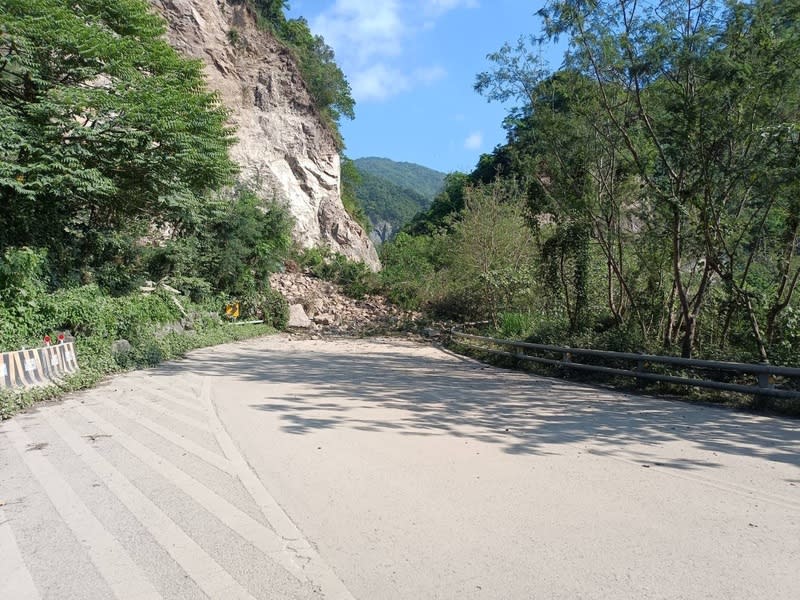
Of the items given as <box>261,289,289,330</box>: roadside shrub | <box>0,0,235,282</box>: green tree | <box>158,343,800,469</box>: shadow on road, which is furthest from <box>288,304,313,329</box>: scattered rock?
<box>158,343,800,469</box>: shadow on road

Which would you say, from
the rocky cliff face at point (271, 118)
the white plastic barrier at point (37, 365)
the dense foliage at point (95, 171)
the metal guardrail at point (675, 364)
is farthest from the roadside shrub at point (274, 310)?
the white plastic barrier at point (37, 365)

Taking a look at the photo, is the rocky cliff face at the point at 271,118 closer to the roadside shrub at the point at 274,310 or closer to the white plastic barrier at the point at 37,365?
the roadside shrub at the point at 274,310

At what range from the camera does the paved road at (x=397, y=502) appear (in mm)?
3521

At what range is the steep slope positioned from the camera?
16650 cm

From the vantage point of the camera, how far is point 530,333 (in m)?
18.2

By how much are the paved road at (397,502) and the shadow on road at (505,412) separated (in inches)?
2.5

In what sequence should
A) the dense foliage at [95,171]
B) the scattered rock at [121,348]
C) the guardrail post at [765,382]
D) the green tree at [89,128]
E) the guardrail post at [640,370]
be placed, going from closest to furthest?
the guardrail post at [765,382] → the guardrail post at [640,370] → the dense foliage at [95,171] → the scattered rock at [121,348] → the green tree at [89,128]

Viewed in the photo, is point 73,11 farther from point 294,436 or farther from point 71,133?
point 294,436

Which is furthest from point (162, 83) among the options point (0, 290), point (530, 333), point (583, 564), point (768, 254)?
point (583, 564)

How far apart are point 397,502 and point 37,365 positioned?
8.22 m

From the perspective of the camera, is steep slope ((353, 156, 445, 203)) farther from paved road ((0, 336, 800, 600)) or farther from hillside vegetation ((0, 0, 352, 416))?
paved road ((0, 336, 800, 600))

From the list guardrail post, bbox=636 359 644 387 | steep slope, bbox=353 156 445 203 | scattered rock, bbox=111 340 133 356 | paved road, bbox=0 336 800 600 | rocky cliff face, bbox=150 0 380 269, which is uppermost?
steep slope, bbox=353 156 445 203

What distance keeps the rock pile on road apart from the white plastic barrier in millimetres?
19110

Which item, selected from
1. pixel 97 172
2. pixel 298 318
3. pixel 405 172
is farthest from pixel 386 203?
pixel 97 172
